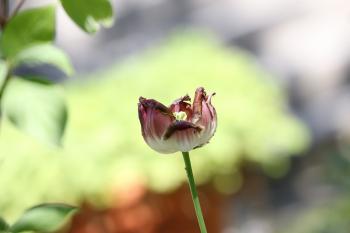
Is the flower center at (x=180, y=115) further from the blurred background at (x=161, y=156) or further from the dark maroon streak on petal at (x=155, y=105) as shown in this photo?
the blurred background at (x=161, y=156)

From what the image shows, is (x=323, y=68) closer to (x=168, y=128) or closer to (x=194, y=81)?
(x=194, y=81)

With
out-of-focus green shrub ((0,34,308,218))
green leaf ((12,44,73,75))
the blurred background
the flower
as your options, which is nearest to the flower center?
the flower

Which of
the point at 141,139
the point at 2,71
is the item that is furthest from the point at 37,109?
the point at 141,139

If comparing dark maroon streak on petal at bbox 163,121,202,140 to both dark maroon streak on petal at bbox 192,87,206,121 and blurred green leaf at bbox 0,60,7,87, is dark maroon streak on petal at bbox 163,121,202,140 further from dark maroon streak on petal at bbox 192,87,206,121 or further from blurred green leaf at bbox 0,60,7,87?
blurred green leaf at bbox 0,60,7,87

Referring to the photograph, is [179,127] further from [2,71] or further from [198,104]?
[2,71]

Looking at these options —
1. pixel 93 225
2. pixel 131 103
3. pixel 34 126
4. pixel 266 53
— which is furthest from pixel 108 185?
pixel 266 53

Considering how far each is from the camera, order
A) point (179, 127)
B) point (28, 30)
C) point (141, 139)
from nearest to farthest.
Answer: point (179, 127) < point (28, 30) < point (141, 139)
